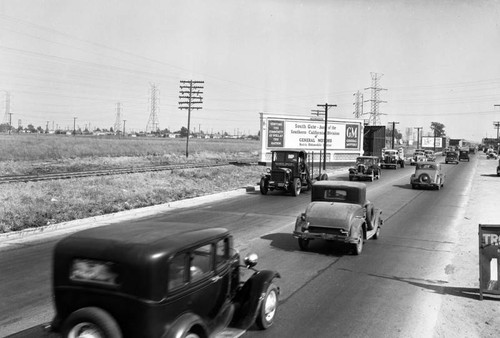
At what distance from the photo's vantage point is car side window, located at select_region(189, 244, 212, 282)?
482 centimetres

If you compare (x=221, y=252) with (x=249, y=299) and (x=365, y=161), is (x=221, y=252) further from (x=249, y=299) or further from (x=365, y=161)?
(x=365, y=161)

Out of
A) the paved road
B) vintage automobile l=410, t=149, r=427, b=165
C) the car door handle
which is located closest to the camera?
the car door handle

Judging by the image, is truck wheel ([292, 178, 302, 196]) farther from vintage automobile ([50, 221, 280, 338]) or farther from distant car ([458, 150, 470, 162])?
distant car ([458, 150, 470, 162])

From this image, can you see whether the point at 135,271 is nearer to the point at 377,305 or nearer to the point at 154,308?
the point at 154,308

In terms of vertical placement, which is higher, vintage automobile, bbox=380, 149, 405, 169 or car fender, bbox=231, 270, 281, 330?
vintage automobile, bbox=380, 149, 405, 169

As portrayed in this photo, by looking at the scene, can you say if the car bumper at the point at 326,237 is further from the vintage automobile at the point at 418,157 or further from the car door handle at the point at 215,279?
the vintage automobile at the point at 418,157

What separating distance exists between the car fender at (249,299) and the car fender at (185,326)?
109 cm

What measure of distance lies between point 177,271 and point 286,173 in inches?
760

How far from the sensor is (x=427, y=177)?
89.6 ft

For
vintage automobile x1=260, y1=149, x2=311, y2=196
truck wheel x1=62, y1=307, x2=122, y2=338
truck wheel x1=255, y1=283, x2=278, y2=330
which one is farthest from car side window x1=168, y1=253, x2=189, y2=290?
vintage automobile x1=260, y1=149, x2=311, y2=196

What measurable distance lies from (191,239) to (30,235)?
972 cm

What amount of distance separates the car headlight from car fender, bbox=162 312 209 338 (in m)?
0.69

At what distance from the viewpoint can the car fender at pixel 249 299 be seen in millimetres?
5773

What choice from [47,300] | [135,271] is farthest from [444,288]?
[47,300]
